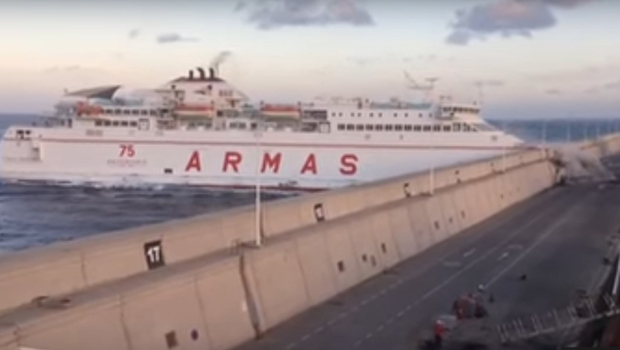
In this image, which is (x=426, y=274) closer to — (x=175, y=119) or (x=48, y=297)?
(x=48, y=297)

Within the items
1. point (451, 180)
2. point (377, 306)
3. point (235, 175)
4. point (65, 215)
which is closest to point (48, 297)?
point (377, 306)

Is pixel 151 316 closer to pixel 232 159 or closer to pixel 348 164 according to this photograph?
pixel 348 164

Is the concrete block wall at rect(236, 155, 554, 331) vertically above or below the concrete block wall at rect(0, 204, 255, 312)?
below

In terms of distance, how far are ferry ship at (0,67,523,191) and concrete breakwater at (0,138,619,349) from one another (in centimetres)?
6042

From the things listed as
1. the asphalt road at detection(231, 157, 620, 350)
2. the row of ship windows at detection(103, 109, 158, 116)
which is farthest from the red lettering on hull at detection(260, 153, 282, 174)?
the asphalt road at detection(231, 157, 620, 350)

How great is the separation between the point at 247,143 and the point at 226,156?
2261 millimetres

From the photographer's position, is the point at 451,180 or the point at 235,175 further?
the point at 235,175

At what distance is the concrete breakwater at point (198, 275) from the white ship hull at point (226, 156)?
60.2 meters

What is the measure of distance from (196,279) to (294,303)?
3.39 meters

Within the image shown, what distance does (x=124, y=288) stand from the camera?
13492mm

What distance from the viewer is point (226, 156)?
3499 inches

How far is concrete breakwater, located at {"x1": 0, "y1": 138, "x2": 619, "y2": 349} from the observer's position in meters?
12.4

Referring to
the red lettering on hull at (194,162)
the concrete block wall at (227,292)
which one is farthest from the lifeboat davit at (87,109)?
the concrete block wall at (227,292)

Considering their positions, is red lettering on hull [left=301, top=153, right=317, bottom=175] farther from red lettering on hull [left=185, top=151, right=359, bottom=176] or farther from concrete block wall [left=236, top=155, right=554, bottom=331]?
concrete block wall [left=236, top=155, right=554, bottom=331]
